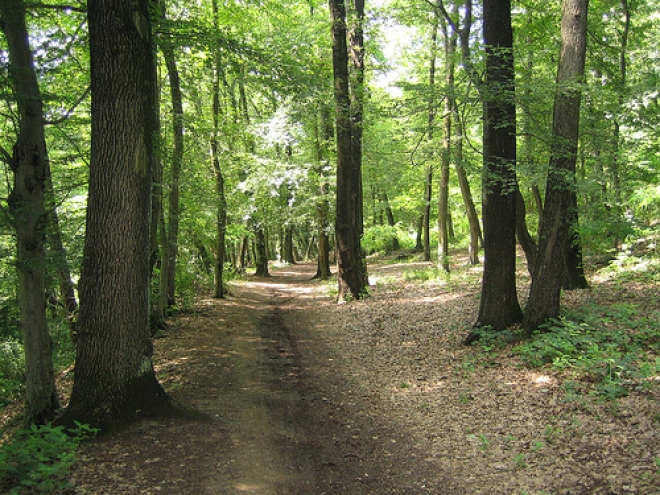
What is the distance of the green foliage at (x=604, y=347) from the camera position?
18.6 ft

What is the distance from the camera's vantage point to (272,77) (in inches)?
294

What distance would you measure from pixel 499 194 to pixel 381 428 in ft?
16.1

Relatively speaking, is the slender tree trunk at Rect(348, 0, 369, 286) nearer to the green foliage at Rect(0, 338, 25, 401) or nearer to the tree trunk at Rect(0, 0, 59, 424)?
the tree trunk at Rect(0, 0, 59, 424)

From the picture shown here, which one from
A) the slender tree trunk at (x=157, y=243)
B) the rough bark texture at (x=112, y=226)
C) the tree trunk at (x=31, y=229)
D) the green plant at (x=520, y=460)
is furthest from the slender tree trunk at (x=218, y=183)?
the green plant at (x=520, y=460)

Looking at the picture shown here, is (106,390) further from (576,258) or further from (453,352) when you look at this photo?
(576,258)

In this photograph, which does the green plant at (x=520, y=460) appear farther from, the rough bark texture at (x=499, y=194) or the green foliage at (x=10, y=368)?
the green foliage at (x=10, y=368)

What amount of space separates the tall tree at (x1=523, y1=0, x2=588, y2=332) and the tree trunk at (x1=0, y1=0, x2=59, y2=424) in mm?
7400

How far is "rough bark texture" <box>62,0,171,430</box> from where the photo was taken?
5.26 meters

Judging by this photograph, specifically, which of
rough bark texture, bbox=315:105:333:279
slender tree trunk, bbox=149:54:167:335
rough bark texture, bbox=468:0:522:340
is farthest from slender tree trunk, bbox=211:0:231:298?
rough bark texture, bbox=468:0:522:340

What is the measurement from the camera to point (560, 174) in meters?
7.45

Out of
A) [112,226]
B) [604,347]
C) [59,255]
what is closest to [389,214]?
[604,347]

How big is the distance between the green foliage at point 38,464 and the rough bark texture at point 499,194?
683 cm

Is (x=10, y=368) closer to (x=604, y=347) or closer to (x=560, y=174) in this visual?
(x=604, y=347)

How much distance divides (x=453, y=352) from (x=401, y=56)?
55.9 ft
